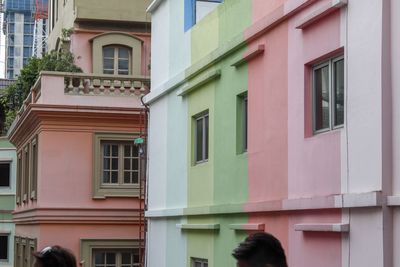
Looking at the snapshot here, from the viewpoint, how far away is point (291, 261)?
10.8 metres

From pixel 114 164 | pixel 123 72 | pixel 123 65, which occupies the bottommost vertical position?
pixel 114 164

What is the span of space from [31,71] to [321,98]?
72.4 feet

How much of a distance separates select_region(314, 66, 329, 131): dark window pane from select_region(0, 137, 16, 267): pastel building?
80.4 feet

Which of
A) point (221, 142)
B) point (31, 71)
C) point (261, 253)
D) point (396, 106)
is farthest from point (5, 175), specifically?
point (261, 253)

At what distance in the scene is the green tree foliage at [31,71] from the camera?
91.4 feet

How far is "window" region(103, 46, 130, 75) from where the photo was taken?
28094mm

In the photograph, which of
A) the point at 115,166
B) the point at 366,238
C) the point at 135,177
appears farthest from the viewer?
the point at 135,177

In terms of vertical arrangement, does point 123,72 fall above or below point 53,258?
above

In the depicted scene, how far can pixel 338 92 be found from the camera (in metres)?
9.94

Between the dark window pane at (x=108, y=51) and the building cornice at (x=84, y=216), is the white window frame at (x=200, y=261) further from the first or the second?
the dark window pane at (x=108, y=51)

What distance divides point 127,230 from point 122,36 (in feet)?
24.0

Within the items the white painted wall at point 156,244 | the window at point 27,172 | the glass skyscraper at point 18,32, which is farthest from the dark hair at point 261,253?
the glass skyscraper at point 18,32

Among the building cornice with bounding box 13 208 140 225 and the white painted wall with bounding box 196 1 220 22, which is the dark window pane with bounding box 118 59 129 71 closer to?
the building cornice with bounding box 13 208 140 225

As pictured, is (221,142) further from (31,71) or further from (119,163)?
(31,71)
